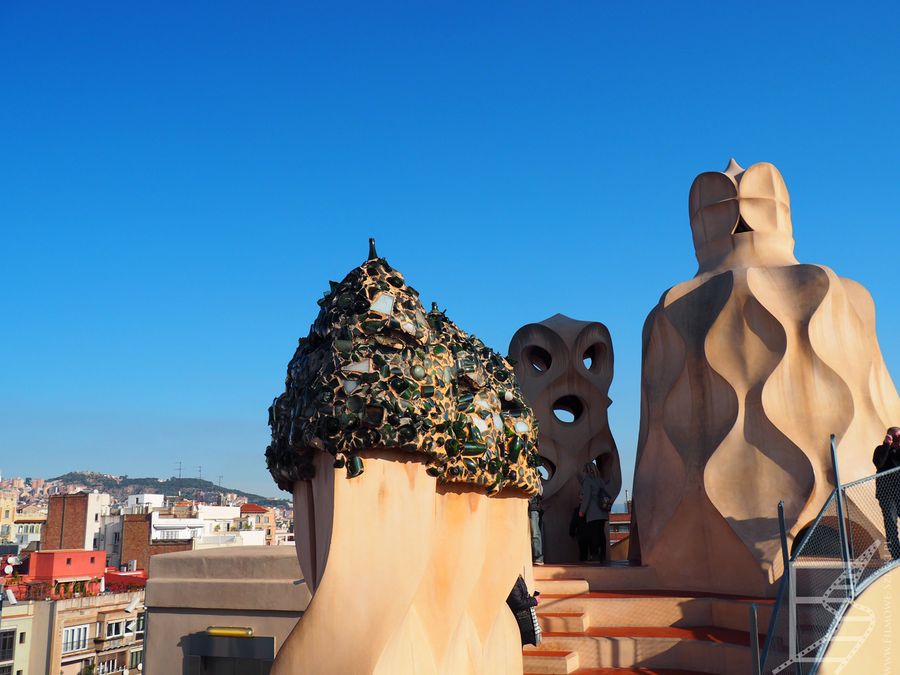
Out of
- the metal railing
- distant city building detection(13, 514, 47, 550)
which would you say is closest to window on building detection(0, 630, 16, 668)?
the metal railing

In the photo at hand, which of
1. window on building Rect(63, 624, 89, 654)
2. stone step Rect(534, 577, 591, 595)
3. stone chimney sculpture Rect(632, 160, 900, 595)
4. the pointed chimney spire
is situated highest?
the pointed chimney spire

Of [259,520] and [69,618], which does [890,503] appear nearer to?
[69,618]

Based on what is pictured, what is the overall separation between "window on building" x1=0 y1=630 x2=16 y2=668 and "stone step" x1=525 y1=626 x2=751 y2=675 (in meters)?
22.7

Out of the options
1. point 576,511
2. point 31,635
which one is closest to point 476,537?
point 576,511

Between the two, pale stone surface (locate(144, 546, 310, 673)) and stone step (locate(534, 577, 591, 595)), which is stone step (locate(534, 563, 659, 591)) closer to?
stone step (locate(534, 577, 591, 595))

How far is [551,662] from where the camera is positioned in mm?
8148

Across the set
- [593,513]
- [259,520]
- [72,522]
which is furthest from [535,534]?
[259,520]

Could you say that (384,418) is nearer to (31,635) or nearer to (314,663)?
(314,663)

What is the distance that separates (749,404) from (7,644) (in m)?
24.8

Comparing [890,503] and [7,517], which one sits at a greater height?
[7,517]

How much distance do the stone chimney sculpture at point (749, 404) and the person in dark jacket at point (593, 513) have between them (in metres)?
1.05

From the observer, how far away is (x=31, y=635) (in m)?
25.7

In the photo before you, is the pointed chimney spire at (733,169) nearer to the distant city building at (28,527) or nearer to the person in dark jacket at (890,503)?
the person in dark jacket at (890,503)

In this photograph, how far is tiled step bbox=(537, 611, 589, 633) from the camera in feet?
29.7
